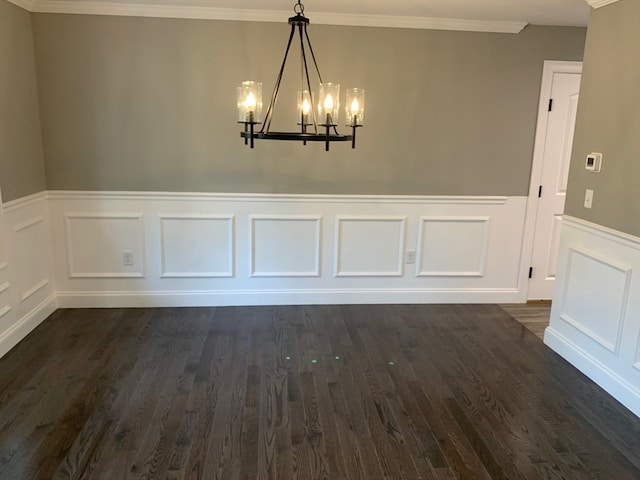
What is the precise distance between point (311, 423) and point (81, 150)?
2760mm

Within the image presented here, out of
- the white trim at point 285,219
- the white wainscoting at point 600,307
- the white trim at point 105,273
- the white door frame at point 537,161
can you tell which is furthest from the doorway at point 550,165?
the white trim at point 105,273

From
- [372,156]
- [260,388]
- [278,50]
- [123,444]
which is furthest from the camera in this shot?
[372,156]

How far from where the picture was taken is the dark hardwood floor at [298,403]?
2256mm

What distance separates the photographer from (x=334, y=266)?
13.8 feet

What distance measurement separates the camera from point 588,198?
3.11m

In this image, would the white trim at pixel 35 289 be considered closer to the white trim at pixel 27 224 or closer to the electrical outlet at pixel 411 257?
the white trim at pixel 27 224

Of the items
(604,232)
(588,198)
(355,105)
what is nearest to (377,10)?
(355,105)

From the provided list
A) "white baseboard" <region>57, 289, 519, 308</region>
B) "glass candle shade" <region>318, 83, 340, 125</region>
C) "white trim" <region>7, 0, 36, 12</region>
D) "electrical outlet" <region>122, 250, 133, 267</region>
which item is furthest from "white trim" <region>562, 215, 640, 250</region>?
"white trim" <region>7, 0, 36, 12</region>

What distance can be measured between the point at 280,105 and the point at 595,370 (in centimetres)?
290

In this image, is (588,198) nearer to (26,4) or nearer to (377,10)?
(377,10)

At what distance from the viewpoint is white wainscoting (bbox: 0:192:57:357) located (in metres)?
3.25

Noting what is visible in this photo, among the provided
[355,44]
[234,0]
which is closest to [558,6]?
[355,44]

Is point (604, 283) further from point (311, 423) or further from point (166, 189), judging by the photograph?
point (166, 189)

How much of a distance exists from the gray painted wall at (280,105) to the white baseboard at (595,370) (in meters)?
1.34
